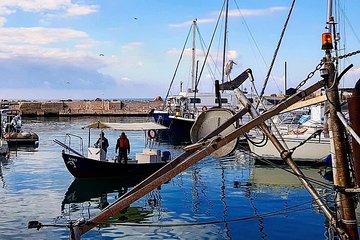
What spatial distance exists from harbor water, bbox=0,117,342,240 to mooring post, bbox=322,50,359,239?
192 centimetres

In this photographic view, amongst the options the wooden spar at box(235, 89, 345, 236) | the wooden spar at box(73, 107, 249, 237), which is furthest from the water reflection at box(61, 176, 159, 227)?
the wooden spar at box(235, 89, 345, 236)

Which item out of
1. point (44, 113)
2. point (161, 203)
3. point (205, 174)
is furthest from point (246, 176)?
point (44, 113)

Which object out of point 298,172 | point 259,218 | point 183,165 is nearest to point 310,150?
point 259,218

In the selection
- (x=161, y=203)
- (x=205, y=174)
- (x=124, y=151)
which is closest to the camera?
(x=161, y=203)

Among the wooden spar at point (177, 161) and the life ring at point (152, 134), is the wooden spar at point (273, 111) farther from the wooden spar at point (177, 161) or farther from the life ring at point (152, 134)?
the life ring at point (152, 134)

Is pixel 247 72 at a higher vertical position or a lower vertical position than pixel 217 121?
higher

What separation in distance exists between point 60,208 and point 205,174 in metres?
11.5

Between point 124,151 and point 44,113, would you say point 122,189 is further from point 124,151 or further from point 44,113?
point 44,113

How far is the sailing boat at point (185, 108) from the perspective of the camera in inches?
2215

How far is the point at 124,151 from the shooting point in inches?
1090

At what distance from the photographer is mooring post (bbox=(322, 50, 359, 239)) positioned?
841 cm

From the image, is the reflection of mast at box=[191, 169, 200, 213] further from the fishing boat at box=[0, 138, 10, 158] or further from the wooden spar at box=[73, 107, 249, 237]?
the fishing boat at box=[0, 138, 10, 158]

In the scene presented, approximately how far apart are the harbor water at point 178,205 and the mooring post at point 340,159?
6.29ft

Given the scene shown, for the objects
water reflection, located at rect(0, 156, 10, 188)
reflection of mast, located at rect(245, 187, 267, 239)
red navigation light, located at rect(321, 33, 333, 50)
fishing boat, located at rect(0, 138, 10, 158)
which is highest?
red navigation light, located at rect(321, 33, 333, 50)
